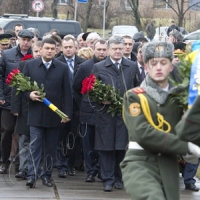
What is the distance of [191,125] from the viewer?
4453 millimetres

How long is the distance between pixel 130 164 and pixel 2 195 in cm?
414

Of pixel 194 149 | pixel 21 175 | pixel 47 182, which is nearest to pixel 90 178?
pixel 47 182

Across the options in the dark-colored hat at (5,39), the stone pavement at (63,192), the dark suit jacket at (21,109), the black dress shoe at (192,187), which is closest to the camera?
the stone pavement at (63,192)

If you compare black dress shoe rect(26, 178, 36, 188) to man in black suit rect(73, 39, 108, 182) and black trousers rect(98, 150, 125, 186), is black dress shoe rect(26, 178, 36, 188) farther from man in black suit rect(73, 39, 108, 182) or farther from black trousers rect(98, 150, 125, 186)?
man in black suit rect(73, 39, 108, 182)

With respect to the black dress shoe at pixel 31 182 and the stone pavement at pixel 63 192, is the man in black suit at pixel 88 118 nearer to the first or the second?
the stone pavement at pixel 63 192

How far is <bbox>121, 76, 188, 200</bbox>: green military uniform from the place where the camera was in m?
5.82

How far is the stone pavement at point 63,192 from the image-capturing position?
9742 millimetres

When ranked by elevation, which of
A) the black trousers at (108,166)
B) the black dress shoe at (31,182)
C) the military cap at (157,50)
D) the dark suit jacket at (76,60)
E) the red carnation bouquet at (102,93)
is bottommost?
the black dress shoe at (31,182)

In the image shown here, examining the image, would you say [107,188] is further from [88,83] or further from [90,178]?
[88,83]

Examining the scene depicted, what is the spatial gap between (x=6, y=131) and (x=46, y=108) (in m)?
1.55

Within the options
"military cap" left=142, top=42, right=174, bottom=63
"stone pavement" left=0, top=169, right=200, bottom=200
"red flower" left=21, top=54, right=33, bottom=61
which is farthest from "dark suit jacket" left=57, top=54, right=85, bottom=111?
"military cap" left=142, top=42, right=174, bottom=63

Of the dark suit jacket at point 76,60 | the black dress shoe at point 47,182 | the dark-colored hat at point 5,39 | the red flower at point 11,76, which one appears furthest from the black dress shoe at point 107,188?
the dark-colored hat at point 5,39

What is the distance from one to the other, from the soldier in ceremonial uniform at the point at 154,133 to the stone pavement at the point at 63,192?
150 inches

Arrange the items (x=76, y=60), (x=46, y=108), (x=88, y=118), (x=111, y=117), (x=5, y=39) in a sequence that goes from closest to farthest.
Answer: (x=111, y=117) < (x=46, y=108) < (x=88, y=118) < (x=76, y=60) < (x=5, y=39)
